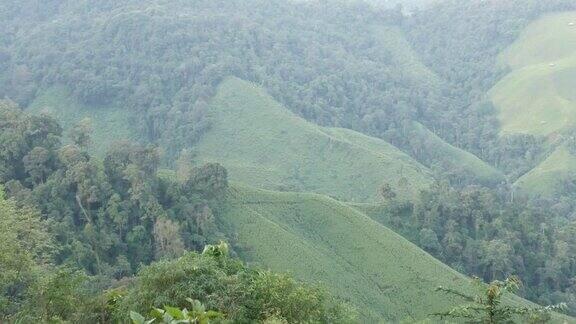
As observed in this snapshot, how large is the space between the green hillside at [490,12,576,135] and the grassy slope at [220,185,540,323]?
68.8 metres

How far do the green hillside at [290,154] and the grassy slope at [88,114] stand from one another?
12557 millimetres

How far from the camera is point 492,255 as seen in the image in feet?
207

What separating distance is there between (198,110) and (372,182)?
1157 inches

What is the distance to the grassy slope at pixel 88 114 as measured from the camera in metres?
89.9

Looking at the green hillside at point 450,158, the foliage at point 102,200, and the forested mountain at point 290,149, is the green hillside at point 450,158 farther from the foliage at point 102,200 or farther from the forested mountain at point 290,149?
the foliage at point 102,200

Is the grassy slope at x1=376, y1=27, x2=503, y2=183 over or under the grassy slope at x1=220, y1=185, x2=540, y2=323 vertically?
under

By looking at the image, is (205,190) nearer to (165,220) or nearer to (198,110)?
(165,220)

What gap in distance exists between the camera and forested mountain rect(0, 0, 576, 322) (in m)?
48.0

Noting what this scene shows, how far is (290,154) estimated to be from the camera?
89.3 metres

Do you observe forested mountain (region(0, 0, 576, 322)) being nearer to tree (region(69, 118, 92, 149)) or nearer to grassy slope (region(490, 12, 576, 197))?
tree (region(69, 118, 92, 149))

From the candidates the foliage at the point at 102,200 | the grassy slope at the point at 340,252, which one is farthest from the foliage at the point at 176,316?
the grassy slope at the point at 340,252

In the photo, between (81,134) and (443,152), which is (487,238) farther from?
(81,134)

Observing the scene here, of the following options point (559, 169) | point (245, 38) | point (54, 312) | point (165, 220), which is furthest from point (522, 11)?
point (54, 312)

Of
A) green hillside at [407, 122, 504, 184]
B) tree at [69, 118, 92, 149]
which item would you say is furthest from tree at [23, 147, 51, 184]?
green hillside at [407, 122, 504, 184]
